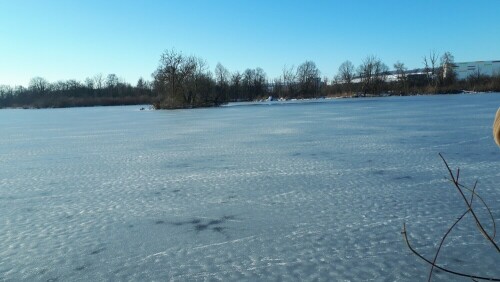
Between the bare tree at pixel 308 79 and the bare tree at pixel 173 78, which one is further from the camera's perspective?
the bare tree at pixel 308 79

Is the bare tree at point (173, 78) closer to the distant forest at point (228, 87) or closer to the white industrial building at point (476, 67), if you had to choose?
the distant forest at point (228, 87)

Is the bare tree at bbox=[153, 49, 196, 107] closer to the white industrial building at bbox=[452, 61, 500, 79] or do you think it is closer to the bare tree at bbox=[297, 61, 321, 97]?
the bare tree at bbox=[297, 61, 321, 97]

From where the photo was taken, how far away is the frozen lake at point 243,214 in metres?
3.14

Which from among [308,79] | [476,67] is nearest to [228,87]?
[308,79]

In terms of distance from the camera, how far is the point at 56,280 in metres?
3.02

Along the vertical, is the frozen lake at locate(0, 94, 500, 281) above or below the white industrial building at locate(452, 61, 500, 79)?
below

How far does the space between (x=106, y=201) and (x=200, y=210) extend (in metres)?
1.38

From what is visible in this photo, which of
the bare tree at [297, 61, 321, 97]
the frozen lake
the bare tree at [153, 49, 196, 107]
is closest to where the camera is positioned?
the frozen lake

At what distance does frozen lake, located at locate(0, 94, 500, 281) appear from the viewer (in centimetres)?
314

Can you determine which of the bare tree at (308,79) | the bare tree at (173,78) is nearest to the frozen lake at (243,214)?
the bare tree at (173,78)

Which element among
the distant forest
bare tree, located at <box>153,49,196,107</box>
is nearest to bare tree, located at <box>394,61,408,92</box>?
the distant forest

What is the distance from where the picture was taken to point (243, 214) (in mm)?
4438

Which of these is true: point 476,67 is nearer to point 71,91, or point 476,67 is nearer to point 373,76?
point 373,76

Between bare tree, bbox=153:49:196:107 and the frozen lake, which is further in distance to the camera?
bare tree, bbox=153:49:196:107
